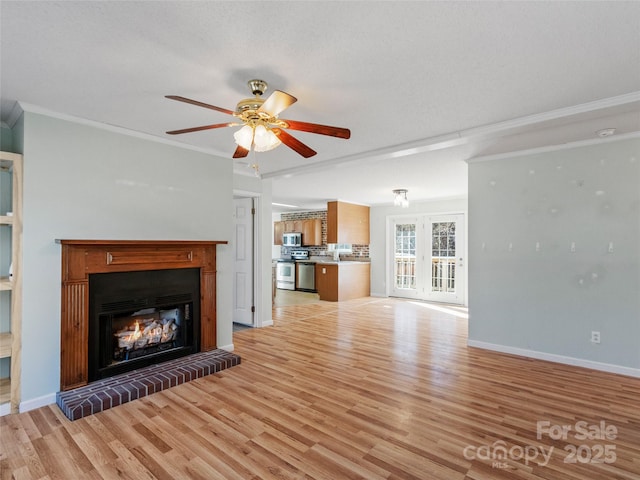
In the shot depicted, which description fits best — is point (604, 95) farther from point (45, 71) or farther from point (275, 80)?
point (45, 71)

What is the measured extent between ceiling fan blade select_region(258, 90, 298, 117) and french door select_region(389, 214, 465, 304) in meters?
6.46

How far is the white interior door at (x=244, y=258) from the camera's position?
5301 mm

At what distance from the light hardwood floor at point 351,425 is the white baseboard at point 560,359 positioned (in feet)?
0.39

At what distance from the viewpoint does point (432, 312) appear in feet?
21.6

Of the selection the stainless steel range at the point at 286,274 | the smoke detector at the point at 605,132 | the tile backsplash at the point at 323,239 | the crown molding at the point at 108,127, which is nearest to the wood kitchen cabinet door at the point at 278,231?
the tile backsplash at the point at 323,239

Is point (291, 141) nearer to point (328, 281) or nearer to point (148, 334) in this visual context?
point (148, 334)

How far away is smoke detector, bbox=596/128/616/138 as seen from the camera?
316cm

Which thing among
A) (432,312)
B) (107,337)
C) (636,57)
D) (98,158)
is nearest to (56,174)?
(98,158)

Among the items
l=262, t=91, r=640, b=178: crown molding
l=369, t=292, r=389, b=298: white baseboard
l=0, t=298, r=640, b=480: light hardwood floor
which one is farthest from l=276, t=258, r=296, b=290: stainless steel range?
l=0, t=298, r=640, b=480: light hardwood floor

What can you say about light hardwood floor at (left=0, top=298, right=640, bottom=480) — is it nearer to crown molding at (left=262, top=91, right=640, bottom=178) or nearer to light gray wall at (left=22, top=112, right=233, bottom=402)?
light gray wall at (left=22, top=112, right=233, bottom=402)

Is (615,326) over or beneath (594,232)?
beneath

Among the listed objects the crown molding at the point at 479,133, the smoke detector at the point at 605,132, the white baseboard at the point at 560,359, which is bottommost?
the white baseboard at the point at 560,359

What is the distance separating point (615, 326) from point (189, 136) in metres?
4.80

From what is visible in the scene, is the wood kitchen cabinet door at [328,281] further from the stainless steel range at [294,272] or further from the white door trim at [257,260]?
the white door trim at [257,260]
